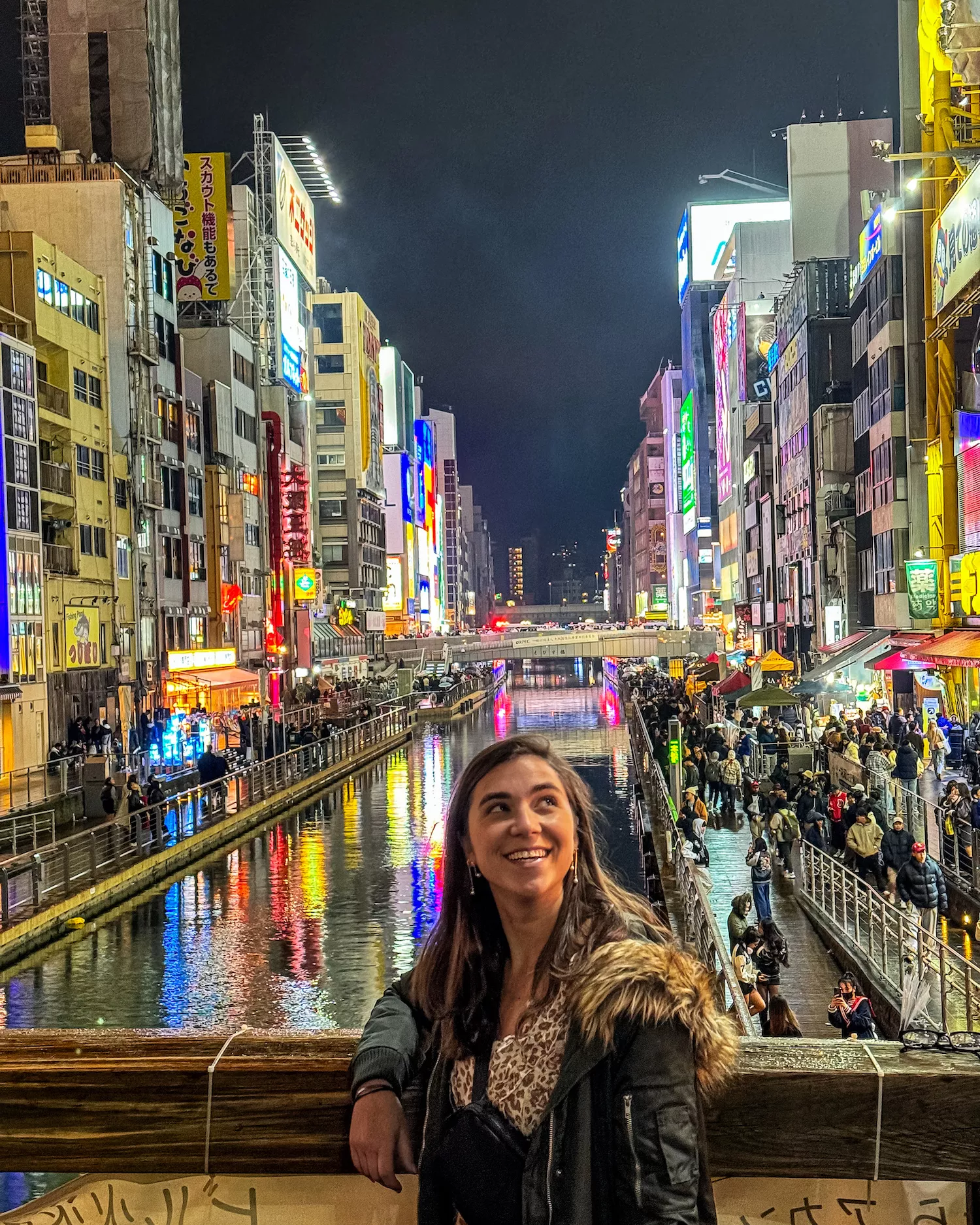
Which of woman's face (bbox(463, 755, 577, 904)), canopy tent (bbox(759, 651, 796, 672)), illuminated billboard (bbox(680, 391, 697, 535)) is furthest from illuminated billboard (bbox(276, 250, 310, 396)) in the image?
woman's face (bbox(463, 755, 577, 904))

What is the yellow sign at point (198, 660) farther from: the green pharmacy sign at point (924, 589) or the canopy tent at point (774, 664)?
the green pharmacy sign at point (924, 589)

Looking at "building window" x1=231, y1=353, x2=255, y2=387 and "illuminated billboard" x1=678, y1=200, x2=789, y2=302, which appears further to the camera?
"illuminated billboard" x1=678, y1=200, x2=789, y2=302

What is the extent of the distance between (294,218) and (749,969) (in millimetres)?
98489

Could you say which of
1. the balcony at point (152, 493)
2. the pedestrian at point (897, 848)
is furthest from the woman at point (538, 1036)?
the balcony at point (152, 493)

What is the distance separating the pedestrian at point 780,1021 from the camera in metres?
11.8

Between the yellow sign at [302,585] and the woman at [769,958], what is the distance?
229 ft

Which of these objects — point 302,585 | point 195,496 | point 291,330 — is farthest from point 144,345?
point 291,330

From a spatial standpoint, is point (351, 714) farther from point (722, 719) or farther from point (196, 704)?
point (722, 719)

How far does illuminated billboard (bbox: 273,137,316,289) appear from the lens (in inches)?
3895

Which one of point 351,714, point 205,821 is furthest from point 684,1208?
point 351,714

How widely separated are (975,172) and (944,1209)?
34.5 metres

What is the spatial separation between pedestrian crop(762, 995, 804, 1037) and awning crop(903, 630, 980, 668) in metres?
21.8

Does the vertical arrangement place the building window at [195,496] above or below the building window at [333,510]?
below

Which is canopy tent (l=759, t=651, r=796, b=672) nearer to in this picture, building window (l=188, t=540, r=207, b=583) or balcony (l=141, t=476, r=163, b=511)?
balcony (l=141, t=476, r=163, b=511)
